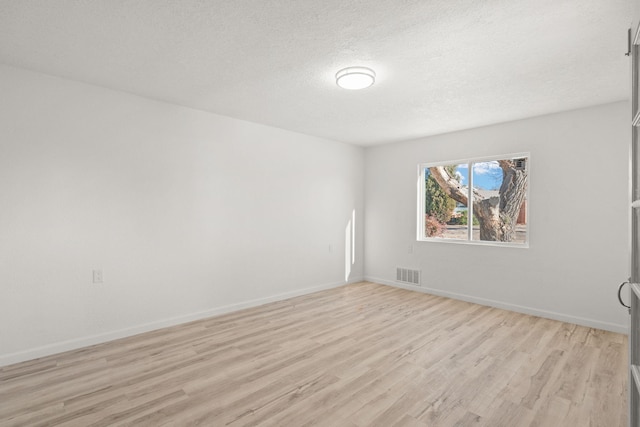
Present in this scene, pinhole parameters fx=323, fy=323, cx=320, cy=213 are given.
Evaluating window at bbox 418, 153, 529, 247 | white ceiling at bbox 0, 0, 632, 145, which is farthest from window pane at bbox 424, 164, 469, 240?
white ceiling at bbox 0, 0, 632, 145

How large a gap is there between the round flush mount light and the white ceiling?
3.5 inches

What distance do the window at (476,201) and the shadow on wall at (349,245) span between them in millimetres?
1192

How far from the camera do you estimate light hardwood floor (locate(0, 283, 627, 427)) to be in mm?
2084

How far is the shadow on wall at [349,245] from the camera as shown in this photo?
19.2ft

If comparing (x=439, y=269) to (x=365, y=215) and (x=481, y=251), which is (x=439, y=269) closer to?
(x=481, y=251)

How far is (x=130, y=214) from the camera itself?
3.44 m

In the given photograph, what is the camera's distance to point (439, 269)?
5082 millimetres

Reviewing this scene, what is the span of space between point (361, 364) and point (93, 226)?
2.88 meters

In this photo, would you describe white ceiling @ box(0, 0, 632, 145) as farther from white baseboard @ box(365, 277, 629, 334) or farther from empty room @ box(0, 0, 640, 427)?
white baseboard @ box(365, 277, 629, 334)

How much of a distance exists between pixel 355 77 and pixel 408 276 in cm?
367

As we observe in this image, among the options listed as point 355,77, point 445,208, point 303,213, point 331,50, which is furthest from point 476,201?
point 331,50

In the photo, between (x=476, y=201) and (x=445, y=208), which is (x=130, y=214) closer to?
(x=445, y=208)

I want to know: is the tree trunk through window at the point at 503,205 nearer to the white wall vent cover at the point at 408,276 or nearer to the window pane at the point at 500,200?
the window pane at the point at 500,200

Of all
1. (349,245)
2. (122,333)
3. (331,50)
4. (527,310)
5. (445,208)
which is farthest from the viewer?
(349,245)
